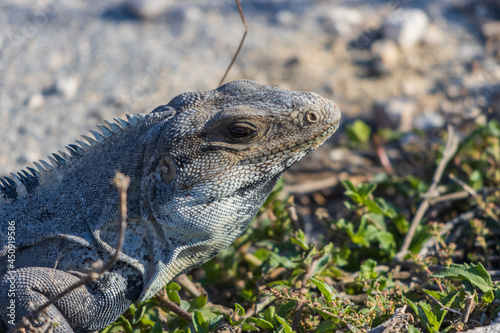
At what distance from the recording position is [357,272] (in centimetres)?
474

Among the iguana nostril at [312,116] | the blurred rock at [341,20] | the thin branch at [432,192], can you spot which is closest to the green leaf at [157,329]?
the iguana nostril at [312,116]

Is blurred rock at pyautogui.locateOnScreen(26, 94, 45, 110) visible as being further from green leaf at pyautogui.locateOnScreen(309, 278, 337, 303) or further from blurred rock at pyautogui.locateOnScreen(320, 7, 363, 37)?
green leaf at pyautogui.locateOnScreen(309, 278, 337, 303)

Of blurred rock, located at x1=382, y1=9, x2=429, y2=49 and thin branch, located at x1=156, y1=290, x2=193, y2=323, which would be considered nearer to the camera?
thin branch, located at x1=156, y1=290, x2=193, y2=323

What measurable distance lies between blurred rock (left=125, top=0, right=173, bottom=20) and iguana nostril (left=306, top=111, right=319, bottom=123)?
707 cm

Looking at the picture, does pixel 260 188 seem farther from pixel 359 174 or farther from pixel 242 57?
pixel 242 57

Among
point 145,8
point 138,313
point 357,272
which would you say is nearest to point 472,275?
point 357,272

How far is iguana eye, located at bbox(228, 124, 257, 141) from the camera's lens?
3.76 metres

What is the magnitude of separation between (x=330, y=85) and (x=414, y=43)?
189cm

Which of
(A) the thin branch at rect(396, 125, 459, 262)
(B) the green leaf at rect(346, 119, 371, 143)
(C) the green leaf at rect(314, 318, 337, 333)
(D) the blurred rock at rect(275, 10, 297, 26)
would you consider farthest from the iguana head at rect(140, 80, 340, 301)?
(D) the blurred rock at rect(275, 10, 297, 26)

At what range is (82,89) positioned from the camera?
8.52 metres

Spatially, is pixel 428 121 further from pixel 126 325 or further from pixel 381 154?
pixel 126 325

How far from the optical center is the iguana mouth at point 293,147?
376 cm

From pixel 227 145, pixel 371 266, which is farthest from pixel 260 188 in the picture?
pixel 371 266

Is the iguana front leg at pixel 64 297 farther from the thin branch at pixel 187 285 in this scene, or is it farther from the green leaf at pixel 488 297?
the green leaf at pixel 488 297
